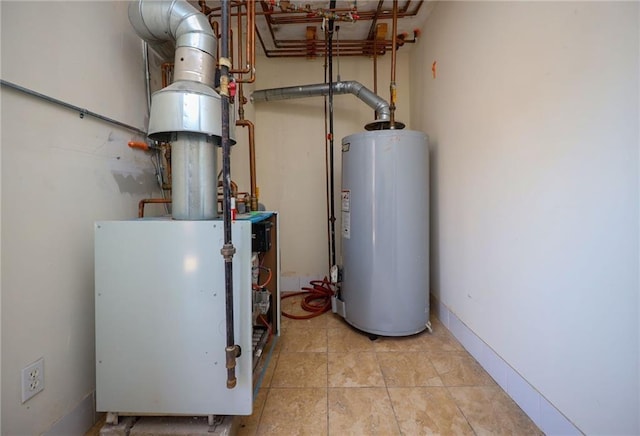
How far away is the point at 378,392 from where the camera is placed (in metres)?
1.28

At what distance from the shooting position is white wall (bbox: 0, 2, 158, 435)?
83 centimetres

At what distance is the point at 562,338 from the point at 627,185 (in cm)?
60

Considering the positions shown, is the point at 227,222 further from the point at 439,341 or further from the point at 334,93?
the point at 334,93

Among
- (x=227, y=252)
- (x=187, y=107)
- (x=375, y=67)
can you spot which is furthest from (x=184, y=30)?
(x=375, y=67)

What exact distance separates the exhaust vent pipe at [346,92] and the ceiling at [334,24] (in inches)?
16.0

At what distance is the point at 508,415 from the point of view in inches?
45.2

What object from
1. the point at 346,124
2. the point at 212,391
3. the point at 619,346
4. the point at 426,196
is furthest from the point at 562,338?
the point at 346,124

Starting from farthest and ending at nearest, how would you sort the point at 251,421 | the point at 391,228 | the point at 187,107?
the point at 391,228
the point at 251,421
the point at 187,107

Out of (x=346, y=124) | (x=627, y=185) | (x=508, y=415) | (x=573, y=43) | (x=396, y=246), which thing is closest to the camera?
(x=627, y=185)

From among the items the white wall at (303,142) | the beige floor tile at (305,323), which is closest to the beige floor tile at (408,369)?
the beige floor tile at (305,323)

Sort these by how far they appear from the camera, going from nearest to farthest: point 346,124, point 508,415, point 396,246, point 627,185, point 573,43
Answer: point 627,185, point 573,43, point 508,415, point 396,246, point 346,124

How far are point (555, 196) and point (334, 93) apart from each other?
1.83 metres

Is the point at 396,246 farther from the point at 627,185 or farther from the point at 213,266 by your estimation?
the point at 213,266

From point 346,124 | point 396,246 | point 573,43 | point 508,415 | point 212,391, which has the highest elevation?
point 346,124
